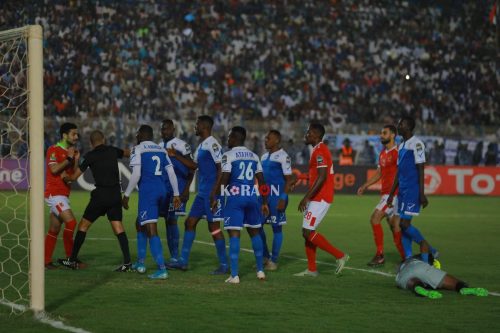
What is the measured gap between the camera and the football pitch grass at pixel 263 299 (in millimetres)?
8602

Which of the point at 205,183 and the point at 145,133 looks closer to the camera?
the point at 145,133

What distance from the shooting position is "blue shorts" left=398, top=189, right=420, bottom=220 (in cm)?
1260

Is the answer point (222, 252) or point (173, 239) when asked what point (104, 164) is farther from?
point (222, 252)

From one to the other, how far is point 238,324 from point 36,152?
2490mm

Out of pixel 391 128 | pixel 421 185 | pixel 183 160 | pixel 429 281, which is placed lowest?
pixel 429 281

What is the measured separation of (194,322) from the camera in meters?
8.65

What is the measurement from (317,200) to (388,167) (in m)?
2.39

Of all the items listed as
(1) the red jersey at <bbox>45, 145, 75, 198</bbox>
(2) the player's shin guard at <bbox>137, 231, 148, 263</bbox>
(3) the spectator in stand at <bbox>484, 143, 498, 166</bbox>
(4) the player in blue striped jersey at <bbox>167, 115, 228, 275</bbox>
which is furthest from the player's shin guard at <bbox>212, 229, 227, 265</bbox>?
(3) the spectator in stand at <bbox>484, 143, 498, 166</bbox>

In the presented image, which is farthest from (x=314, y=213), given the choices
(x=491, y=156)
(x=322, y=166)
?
(x=491, y=156)

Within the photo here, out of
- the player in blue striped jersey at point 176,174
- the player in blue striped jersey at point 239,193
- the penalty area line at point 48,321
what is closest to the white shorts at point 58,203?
the player in blue striped jersey at point 176,174

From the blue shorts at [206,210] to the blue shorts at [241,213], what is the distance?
2.95ft

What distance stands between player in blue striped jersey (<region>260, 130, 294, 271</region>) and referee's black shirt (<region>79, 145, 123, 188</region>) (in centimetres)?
232

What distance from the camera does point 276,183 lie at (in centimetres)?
1372

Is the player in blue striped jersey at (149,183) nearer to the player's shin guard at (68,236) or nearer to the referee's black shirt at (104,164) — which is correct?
the referee's black shirt at (104,164)
